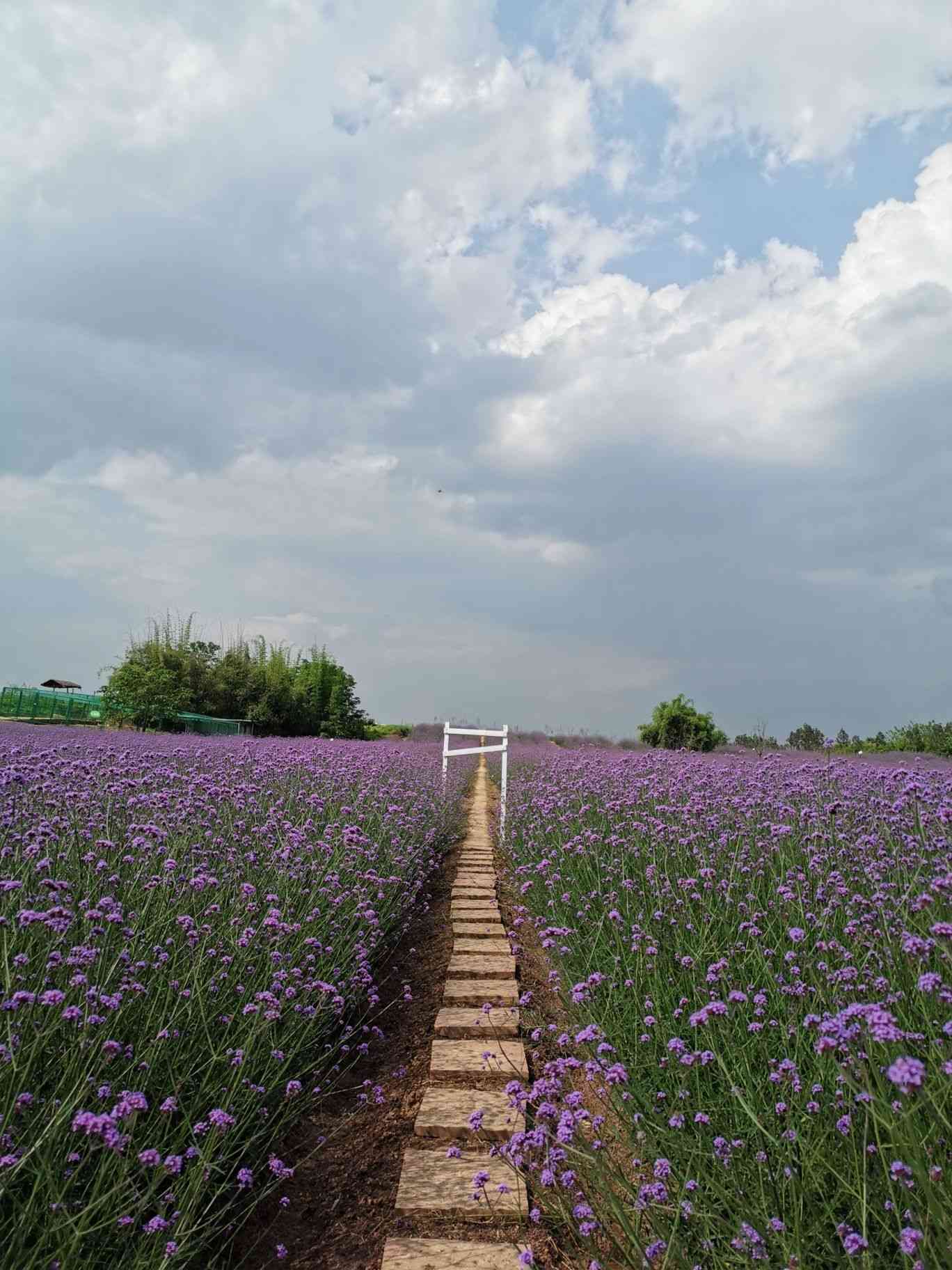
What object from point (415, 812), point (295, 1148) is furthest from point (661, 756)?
point (295, 1148)

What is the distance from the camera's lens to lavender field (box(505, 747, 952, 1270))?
6.26 feet

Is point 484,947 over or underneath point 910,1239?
underneath

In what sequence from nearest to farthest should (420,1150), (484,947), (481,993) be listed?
1. (420,1150)
2. (481,993)
3. (484,947)

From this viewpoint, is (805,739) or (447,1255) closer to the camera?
(447,1255)

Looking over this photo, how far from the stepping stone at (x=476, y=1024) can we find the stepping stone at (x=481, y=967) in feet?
1.65

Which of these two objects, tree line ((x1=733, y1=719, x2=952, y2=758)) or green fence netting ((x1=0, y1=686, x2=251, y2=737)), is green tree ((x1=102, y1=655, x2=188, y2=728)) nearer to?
green fence netting ((x1=0, y1=686, x2=251, y2=737))

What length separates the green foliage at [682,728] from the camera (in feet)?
68.4

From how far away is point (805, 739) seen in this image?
67.4 ft

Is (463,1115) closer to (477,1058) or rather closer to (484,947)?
(477,1058)

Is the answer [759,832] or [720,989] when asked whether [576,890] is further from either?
[720,989]

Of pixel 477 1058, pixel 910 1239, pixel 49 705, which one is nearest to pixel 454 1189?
pixel 477 1058

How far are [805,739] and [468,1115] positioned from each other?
19222 mm

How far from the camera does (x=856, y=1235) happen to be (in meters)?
1.65

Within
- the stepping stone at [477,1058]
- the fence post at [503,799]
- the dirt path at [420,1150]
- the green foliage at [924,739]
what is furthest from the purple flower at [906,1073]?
the green foliage at [924,739]
